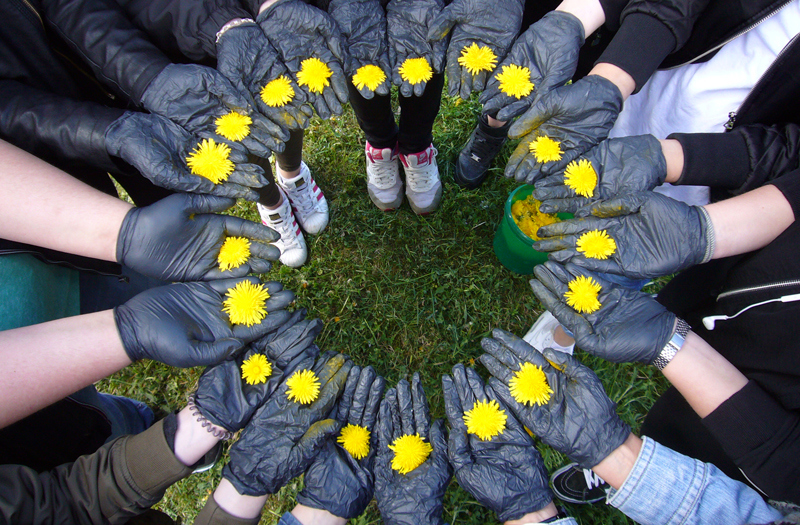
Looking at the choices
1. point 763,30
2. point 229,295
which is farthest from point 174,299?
point 763,30

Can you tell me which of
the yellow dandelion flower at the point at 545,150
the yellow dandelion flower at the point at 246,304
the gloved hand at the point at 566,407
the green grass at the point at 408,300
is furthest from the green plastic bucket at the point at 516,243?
the yellow dandelion flower at the point at 246,304

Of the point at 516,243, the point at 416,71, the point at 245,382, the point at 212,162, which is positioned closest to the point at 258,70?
the point at 212,162

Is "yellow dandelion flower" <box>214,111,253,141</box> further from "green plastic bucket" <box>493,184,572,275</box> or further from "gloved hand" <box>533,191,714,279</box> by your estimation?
"green plastic bucket" <box>493,184,572,275</box>

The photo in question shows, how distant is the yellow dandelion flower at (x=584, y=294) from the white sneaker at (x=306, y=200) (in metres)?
2.31

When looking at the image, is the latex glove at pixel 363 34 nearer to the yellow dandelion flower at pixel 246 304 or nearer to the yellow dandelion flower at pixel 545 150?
the yellow dandelion flower at pixel 545 150

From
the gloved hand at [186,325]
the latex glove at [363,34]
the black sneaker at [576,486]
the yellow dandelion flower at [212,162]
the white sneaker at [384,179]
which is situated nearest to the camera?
the gloved hand at [186,325]

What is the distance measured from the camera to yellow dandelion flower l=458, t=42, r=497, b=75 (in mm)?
2346

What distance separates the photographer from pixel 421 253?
11.8 feet

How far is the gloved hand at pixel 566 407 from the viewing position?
6.42ft

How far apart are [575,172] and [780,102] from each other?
38.5 inches

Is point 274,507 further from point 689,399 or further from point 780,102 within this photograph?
point 780,102

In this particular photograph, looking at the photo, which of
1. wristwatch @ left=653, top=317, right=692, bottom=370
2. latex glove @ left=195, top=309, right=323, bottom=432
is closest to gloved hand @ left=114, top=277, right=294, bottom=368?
latex glove @ left=195, top=309, right=323, bottom=432

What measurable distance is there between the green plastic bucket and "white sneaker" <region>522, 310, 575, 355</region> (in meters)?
0.45

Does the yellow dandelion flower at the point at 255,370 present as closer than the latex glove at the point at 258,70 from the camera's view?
Yes
